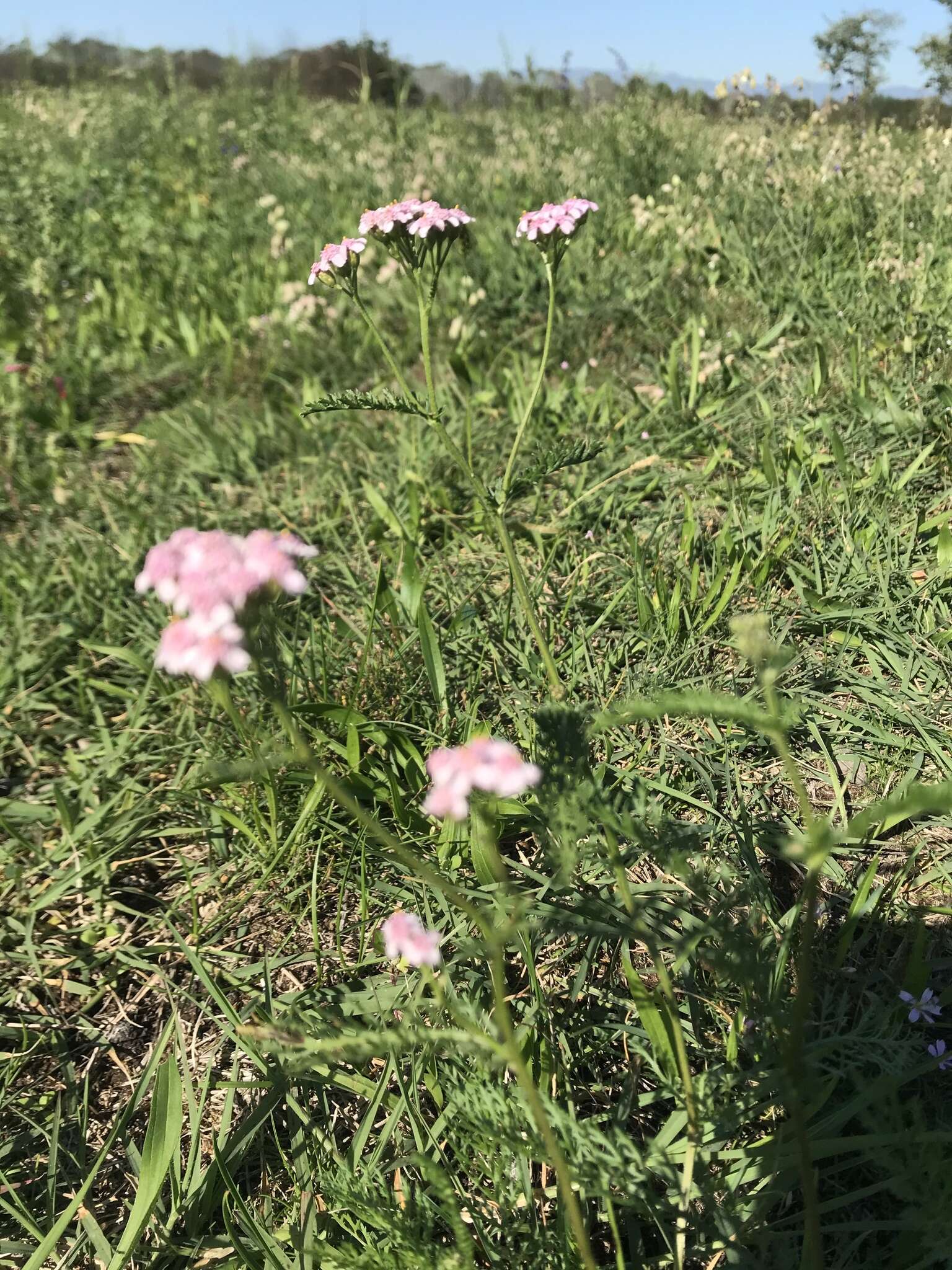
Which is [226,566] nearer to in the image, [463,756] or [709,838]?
[463,756]

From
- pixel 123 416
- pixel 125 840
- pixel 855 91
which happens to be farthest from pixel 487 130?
pixel 125 840

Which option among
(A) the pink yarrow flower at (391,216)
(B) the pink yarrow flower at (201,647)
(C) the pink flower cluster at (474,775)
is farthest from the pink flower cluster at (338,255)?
(C) the pink flower cluster at (474,775)

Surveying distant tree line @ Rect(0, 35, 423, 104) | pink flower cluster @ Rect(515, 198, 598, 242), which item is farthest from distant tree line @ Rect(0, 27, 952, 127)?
pink flower cluster @ Rect(515, 198, 598, 242)

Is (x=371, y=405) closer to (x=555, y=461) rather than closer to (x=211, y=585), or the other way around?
(x=555, y=461)

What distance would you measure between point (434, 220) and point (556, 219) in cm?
26

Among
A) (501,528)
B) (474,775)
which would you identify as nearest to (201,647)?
(474,775)

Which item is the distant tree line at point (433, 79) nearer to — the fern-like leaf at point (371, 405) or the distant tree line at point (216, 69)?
the distant tree line at point (216, 69)

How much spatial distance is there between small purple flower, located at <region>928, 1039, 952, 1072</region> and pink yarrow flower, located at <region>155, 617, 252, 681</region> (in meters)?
1.18

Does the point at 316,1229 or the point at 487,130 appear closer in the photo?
the point at 316,1229

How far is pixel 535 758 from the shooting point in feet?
4.89

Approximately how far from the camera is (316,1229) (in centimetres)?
122

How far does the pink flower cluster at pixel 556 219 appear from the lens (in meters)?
1.66

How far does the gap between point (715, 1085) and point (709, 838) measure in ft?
1.55

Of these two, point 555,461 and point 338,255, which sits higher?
point 338,255
